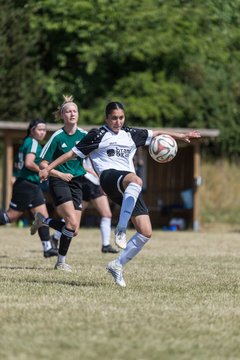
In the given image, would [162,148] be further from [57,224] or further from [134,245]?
[57,224]

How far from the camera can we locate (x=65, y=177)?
10703 mm

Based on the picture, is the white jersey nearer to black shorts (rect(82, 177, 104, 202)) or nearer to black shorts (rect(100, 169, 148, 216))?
black shorts (rect(100, 169, 148, 216))

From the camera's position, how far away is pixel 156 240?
1830 centimetres

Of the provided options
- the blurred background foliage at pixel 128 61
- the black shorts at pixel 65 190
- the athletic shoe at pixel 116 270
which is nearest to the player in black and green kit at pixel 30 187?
the black shorts at pixel 65 190

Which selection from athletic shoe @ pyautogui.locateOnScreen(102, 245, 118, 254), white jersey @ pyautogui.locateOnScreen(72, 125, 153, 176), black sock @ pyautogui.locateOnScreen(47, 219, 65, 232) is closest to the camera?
white jersey @ pyautogui.locateOnScreen(72, 125, 153, 176)

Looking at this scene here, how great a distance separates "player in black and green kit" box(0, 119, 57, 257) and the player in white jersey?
301 cm

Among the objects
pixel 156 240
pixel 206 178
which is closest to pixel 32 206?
pixel 156 240

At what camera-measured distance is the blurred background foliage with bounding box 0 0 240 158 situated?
27.5 metres

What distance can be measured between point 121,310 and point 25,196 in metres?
5.60

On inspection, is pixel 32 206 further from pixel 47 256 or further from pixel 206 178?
pixel 206 178

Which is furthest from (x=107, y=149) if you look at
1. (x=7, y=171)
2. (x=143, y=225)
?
(x=7, y=171)

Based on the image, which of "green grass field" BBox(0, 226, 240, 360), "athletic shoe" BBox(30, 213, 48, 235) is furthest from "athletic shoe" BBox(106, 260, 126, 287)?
"athletic shoe" BBox(30, 213, 48, 235)

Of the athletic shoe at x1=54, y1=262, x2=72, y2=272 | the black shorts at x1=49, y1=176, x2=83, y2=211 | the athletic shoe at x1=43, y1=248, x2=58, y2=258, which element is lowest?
the athletic shoe at x1=43, y1=248, x2=58, y2=258

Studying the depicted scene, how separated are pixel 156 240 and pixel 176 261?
5.48 m
